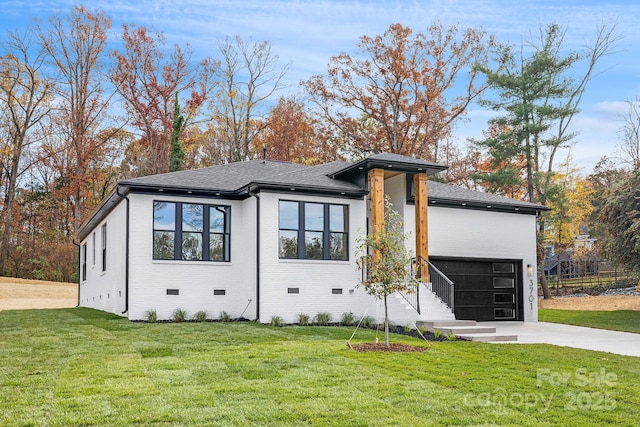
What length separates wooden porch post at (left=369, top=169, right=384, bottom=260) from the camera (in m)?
17.0

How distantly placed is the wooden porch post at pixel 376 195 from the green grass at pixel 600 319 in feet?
23.3

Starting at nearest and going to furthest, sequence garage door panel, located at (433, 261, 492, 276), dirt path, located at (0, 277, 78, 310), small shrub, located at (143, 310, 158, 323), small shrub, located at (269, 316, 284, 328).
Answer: small shrub, located at (269, 316, 284, 328), small shrub, located at (143, 310, 158, 323), garage door panel, located at (433, 261, 492, 276), dirt path, located at (0, 277, 78, 310)

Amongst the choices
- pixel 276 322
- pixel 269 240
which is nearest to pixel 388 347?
pixel 276 322

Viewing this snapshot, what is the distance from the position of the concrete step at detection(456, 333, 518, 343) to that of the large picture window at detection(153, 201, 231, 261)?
720 centimetres

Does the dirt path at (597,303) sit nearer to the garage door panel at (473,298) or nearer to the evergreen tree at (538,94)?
the evergreen tree at (538,94)

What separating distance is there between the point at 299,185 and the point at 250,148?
22102 mm

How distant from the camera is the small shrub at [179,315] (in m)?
16.5

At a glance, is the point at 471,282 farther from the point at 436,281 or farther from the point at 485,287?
the point at 436,281

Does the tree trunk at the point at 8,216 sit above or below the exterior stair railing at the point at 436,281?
above

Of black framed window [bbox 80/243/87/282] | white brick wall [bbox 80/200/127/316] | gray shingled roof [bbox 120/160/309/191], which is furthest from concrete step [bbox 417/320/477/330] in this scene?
black framed window [bbox 80/243/87/282]

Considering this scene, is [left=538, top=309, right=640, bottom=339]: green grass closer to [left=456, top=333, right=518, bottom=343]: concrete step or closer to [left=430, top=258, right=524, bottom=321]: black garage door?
[left=430, top=258, right=524, bottom=321]: black garage door

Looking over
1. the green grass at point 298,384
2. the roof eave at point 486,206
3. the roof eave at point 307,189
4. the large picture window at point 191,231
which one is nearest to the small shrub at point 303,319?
the large picture window at point 191,231

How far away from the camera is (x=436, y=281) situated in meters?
18.2

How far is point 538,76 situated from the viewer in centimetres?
3216
